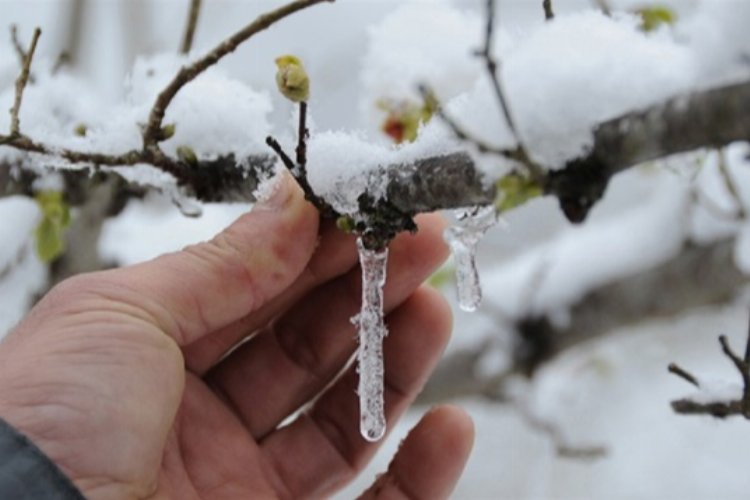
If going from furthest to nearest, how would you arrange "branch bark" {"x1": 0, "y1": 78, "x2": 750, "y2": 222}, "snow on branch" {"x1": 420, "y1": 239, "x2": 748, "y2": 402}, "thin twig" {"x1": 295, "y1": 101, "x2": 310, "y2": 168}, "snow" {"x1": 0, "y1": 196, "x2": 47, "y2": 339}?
"snow on branch" {"x1": 420, "y1": 239, "x2": 748, "y2": 402}
"snow" {"x1": 0, "y1": 196, "x2": 47, "y2": 339}
"thin twig" {"x1": 295, "y1": 101, "x2": 310, "y2": 168}
"branch bark" {"x1": 0, "y1": 78, "x2": 750, "y2": 222}

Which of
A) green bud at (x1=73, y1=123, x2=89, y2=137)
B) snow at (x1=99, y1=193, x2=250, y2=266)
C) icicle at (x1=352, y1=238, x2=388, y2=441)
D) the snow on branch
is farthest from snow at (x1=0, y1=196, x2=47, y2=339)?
the snow on branch

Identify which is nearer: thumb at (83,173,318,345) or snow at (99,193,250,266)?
thumb at (83,173,318,345)

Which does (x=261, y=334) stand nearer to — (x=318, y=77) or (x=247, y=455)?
(x=247, y=455)

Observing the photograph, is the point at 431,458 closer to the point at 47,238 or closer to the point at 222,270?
the point at 222,270

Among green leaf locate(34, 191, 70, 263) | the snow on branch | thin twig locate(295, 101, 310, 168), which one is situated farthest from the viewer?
the snow on branch

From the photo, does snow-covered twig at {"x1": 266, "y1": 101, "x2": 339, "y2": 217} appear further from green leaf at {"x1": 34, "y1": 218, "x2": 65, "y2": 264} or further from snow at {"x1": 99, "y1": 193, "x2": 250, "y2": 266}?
snow at {"x1": 99, "y1": 193, "x2": 250, "y2": 266}

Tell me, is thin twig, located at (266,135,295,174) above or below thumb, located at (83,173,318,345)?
above

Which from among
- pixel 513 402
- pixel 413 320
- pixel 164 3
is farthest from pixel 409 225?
pixel 164 3

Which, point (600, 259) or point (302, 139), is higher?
point (302, 139)

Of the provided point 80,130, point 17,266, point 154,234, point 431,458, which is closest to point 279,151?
point 80,130

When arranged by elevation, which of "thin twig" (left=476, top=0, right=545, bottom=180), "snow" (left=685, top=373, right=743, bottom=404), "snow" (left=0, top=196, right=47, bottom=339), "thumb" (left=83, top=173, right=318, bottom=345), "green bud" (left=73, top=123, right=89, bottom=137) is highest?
"thin twig" (left=476, top=0, right=545, bottom=180)
